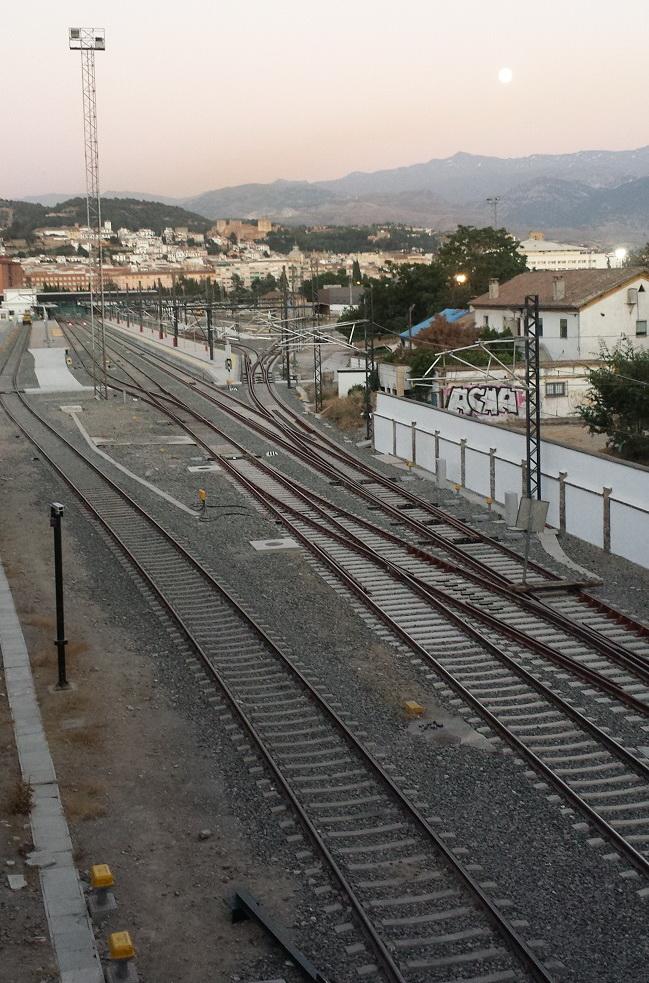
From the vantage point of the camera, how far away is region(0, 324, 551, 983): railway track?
24.0 ft

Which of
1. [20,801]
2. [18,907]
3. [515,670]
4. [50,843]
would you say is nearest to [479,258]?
[515,670]

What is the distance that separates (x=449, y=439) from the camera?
91.6 feet

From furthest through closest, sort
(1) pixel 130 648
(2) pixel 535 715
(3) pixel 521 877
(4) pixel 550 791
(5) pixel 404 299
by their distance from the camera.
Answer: (5) pixel 404 299 < (1) pixel 130 648 < (2) pixel 535 715 < (4) pixel 550 791 < (3) pixel 521 877

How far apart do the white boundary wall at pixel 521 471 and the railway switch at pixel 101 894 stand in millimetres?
12888

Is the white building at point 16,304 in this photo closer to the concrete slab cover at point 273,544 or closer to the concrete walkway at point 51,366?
the concrete walkway at point 51,366

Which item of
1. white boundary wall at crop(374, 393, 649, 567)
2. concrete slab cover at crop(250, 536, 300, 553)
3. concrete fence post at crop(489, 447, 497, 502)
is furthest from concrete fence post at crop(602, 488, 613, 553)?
concrete slab cover at crop(250, 536, 300, 553)

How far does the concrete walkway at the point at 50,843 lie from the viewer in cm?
726

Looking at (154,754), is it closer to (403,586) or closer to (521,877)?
(521,877)

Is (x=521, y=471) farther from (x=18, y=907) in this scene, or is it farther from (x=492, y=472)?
(x=18, y=907)

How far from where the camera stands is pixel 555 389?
40.9m

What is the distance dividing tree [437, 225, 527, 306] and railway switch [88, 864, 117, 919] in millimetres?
65507

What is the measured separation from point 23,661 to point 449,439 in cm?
1623

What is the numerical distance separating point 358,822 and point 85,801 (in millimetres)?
2404

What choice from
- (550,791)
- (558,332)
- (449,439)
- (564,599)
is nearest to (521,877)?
(550,791)
